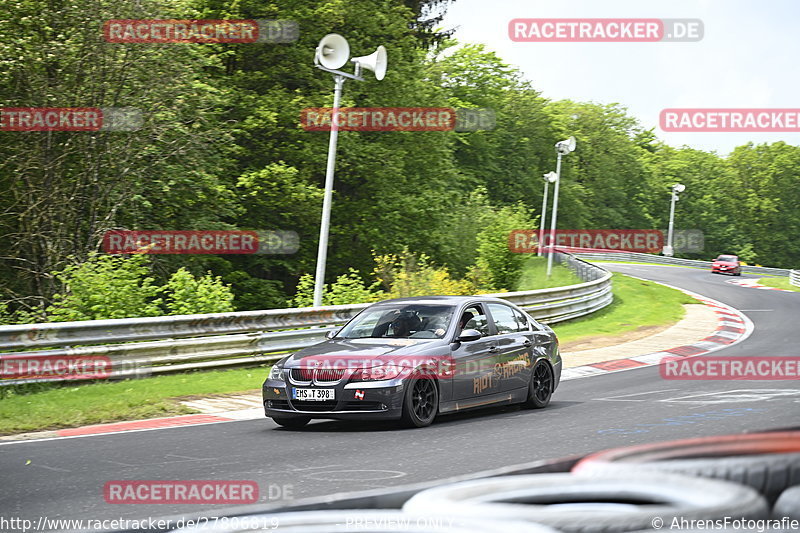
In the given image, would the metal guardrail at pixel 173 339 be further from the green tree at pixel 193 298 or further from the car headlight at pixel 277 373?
the car headlight at pixel 277 373

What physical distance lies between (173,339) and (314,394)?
16.9 ft

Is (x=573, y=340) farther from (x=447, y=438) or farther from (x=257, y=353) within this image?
(x=447, y=438)

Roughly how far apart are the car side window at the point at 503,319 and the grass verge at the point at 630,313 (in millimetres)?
10750

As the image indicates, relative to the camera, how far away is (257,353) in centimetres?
1572

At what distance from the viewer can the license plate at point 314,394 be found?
9.91 m

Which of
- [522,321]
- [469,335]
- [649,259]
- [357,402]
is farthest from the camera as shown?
[649,259]

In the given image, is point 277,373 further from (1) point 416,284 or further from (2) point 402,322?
(1) point 416,284

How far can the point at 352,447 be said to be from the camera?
348 inches

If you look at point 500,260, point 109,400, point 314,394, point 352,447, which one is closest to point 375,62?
point 109,400

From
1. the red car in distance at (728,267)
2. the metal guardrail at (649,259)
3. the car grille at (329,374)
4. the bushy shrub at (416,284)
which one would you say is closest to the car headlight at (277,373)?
the car grille at (329,374)

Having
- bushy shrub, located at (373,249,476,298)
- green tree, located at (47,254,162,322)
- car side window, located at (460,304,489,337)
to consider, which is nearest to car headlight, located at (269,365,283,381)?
car side window, located at (460,304,489,337)

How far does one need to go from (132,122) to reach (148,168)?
1471 millimetres

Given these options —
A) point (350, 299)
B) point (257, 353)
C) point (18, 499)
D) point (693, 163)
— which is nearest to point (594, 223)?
point (693, 163)

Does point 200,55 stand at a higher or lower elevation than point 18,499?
higher
